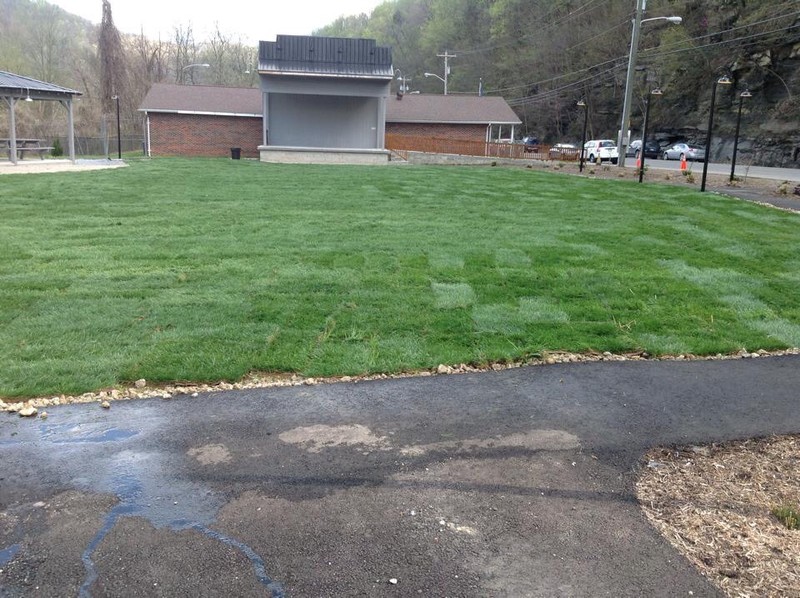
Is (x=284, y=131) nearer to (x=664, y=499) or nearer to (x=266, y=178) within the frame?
(x=266, y=178)

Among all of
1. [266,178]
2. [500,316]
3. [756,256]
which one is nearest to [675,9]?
[266,178]

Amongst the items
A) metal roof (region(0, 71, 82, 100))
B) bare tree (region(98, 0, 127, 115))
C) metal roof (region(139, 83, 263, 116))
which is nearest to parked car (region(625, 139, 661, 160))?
metal roof (region(139, 83, 263, 116))

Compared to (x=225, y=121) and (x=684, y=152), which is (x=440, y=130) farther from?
(x=684, y=152)

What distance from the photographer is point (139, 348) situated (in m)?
6.18

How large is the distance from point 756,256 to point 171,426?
900 centimetres

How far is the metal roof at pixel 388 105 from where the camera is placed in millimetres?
38219

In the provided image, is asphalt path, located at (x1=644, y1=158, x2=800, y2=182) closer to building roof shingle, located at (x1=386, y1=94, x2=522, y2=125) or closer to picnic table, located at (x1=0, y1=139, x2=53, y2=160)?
building roof shingle, located at (x1=386, y1=94, x2=522, y2=125)

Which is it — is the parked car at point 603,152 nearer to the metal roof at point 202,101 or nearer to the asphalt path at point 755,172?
the asphalt path at point 755,172

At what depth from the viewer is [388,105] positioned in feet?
140

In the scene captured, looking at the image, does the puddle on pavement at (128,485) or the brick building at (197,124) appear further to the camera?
the brick building at (197,124)

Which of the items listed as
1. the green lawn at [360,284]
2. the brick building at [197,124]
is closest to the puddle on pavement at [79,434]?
the green lawn at [360,284]

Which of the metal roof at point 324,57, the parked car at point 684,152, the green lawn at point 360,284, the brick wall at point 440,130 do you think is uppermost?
the metal roof at point 324,57

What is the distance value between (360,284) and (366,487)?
4.64 m

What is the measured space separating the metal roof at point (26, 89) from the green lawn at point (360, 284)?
11.4 m
